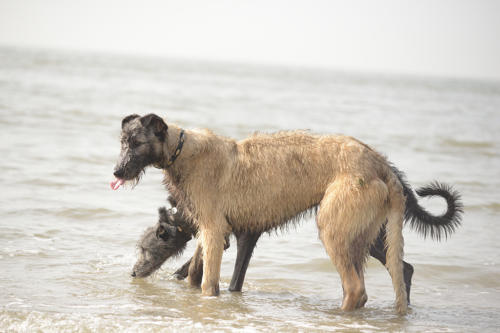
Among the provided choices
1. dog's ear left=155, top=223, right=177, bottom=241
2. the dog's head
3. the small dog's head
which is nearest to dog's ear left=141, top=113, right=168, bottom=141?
the dog's head

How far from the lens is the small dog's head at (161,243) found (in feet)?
23.8

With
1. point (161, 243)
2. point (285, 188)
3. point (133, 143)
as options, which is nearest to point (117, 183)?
point (133, 143)

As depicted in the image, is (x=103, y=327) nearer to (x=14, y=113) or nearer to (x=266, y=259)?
(x=266, y=259)

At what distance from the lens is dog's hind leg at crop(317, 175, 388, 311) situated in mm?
6008

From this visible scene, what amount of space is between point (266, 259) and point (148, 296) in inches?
81.1

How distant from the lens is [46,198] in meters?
10.3

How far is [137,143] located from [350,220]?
2.09 m

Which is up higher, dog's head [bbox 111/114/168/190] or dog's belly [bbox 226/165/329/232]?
dog's head [bbox 111/114/168/190]

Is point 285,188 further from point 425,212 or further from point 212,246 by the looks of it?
point 425,212

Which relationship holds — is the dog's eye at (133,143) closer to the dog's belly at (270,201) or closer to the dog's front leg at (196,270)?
the dog's belly at (270,201)

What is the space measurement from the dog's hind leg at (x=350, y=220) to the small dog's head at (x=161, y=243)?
1790 millimetres

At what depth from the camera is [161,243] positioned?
7.43 metres

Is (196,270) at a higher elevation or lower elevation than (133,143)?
lower

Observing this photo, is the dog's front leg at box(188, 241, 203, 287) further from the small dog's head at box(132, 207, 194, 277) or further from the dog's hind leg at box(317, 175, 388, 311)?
the dog's hind leg at box(317, 175, 388, 311)
